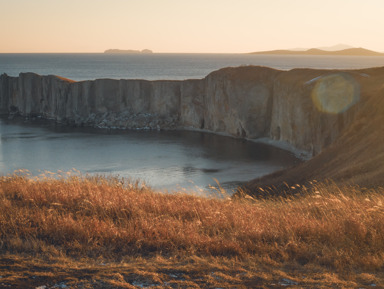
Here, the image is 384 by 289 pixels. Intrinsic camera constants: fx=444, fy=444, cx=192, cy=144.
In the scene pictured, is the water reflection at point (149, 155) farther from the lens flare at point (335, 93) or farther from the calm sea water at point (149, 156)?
the lens flare at point (335, 93)

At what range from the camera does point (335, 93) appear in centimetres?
3847

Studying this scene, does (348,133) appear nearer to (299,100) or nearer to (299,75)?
(299,100)

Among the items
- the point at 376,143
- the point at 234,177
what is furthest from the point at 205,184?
the point at 376,143

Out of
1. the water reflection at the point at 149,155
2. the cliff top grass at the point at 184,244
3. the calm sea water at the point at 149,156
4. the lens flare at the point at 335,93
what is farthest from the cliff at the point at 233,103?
the cliff top grass at the point at 184,244

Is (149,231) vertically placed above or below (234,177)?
above

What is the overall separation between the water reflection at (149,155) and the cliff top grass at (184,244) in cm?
2124

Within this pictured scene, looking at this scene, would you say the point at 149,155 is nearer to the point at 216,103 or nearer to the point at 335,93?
the point at 216,103

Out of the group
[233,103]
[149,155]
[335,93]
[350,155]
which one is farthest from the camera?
[233,103]

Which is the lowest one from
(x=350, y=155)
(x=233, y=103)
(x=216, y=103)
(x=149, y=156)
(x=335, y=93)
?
(x=149, y=156)

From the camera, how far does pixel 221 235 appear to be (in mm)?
6945

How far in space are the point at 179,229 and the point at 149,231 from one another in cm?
47

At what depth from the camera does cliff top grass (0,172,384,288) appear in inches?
217

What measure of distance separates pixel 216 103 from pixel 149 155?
16733mm

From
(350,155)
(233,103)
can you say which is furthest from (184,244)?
(233,103)
